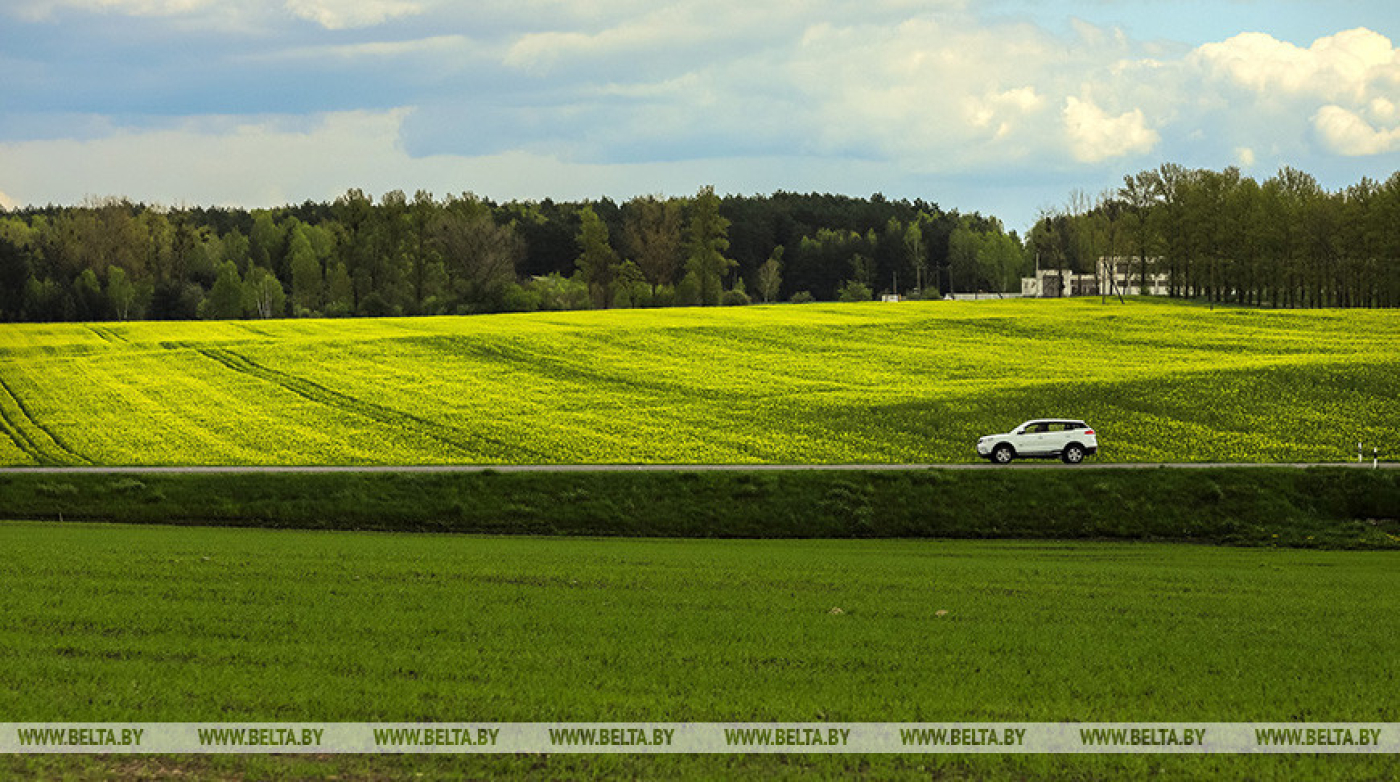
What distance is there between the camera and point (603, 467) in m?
46.2

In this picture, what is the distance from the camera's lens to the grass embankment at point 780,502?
38156 millimetres

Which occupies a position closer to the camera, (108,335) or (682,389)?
(682,389)

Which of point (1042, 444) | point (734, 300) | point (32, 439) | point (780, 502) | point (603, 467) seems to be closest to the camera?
point (780, 502)

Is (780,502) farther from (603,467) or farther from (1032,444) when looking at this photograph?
(1032,444)

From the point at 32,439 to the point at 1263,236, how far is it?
127876 mm

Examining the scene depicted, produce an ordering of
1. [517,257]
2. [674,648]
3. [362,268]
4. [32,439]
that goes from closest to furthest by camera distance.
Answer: [674,648] < [32,439] < [362,268] < [517,257]

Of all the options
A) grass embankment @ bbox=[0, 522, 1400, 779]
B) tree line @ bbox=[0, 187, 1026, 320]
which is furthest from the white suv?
tree line @ bbox=[0, 187, 1026, 320]

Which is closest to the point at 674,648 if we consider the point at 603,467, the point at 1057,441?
the point at 603,467

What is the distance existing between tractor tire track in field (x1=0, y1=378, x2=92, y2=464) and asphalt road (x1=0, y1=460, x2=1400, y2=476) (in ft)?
8.30

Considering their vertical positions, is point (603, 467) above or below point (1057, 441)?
below

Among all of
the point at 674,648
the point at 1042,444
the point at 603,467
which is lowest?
the point at 603,467

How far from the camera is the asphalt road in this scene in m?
42.8

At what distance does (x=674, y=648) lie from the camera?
54.0 ft

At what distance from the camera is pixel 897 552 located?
3288cm
